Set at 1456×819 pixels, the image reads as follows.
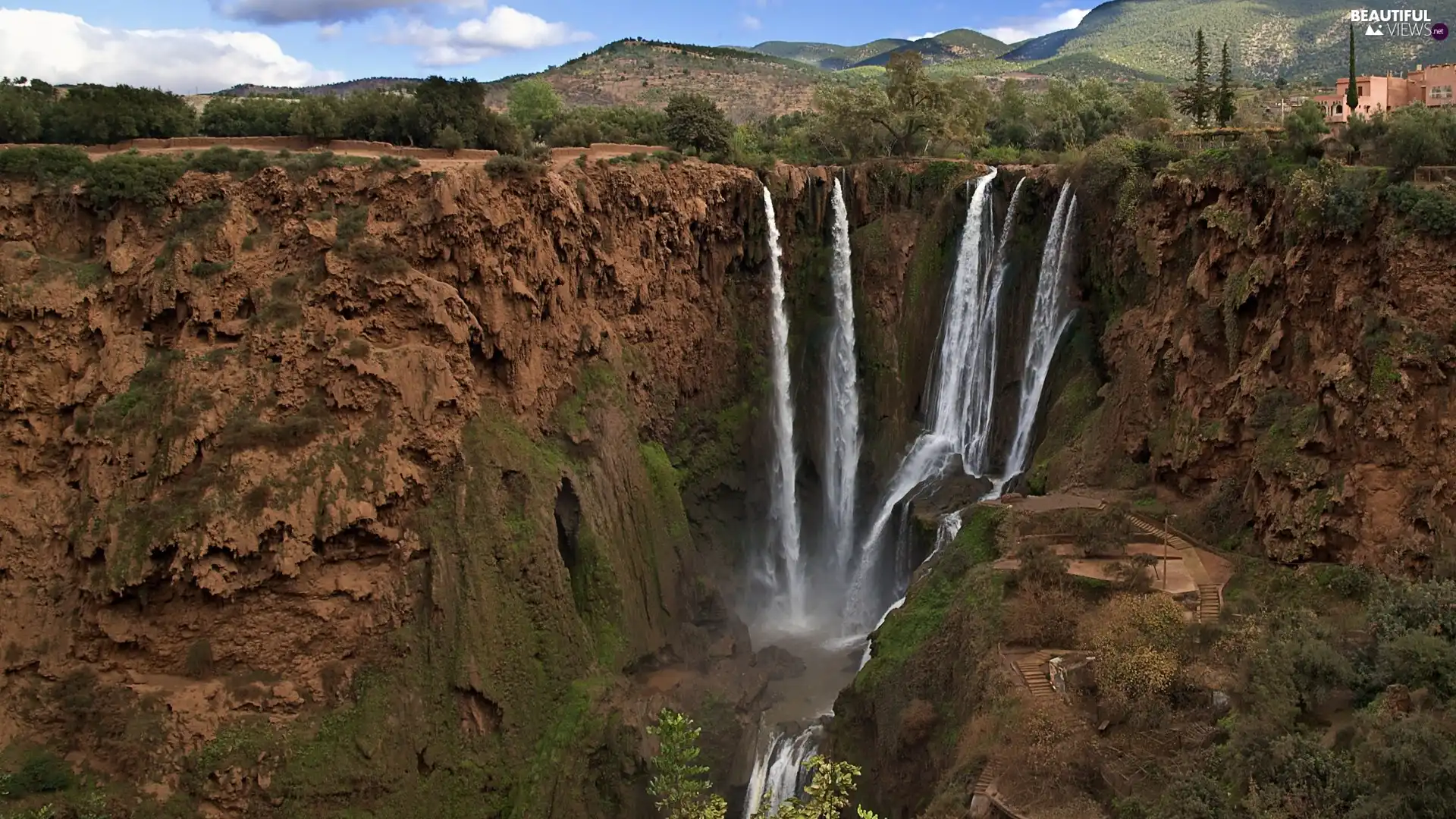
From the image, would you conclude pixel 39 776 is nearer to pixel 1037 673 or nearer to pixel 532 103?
pixel 1037 673

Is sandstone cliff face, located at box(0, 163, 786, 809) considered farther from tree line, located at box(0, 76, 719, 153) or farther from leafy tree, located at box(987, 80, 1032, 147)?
leafy tree, located at box(987, 80, 1032, 147)

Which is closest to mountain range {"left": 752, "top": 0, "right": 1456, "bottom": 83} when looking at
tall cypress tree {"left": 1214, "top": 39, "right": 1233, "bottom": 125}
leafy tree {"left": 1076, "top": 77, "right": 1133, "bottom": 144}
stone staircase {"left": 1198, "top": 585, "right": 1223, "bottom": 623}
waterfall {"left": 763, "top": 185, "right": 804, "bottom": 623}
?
leafy tree {"left": 1076, "top": 77, "right": 1133, "bottom": 144}

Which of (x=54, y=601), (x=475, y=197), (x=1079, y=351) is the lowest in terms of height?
(x=54, y=601)

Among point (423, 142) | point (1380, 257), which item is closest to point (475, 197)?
point (423, 142)

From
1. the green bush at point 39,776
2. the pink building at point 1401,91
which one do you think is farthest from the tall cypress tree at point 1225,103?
the green bush at point 39,776

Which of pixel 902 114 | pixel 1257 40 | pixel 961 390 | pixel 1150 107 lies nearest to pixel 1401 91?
pixel 1150 107

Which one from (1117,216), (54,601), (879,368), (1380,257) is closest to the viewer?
(1380,257)

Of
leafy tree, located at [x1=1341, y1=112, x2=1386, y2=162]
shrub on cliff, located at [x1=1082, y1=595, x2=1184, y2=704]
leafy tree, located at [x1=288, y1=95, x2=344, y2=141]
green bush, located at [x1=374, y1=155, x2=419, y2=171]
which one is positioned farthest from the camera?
leafy tree, located at [x1=288, y1=95, x2=344, y2=141]

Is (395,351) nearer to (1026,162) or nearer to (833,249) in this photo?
(833,249)
